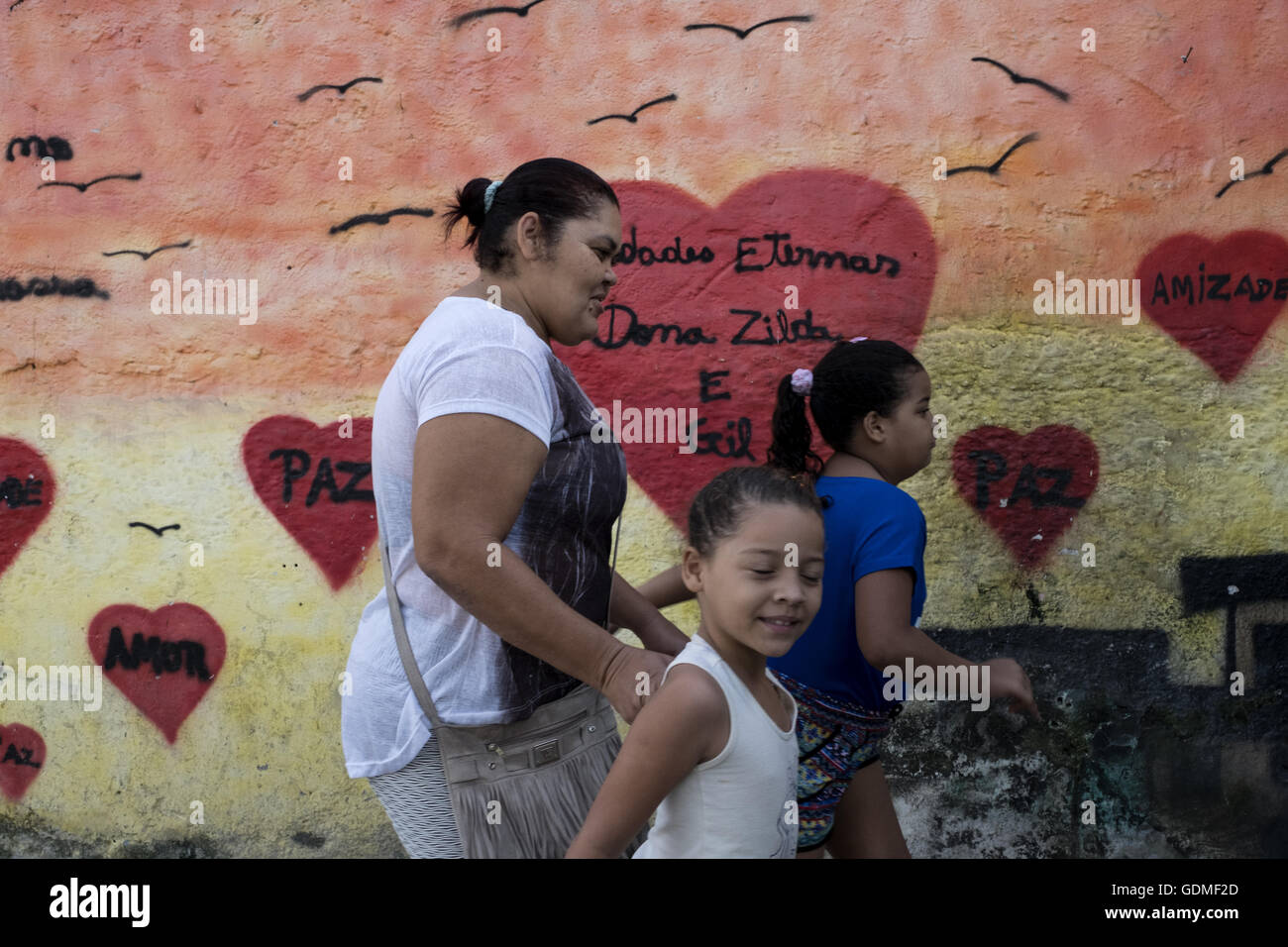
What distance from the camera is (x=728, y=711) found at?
1.95m

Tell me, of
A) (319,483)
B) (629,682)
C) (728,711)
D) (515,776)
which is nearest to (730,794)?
(728,711)

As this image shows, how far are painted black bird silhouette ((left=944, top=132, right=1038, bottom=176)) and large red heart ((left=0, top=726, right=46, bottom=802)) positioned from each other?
3.29 meters

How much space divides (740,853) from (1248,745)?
2.44 m

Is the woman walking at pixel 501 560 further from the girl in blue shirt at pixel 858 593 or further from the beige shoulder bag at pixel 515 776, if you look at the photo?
the girl in blue shirt at pixel 858 593

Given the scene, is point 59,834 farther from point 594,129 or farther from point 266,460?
point 594,129

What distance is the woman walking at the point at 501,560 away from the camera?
1.85 metres

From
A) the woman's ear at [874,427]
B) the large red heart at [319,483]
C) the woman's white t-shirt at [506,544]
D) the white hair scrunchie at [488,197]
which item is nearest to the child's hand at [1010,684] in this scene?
the woman's ear at [874,427]

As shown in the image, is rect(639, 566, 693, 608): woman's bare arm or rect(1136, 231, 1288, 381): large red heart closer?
rect(639, 566, 693, 608): woman's bare arm

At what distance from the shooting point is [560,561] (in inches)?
80.5

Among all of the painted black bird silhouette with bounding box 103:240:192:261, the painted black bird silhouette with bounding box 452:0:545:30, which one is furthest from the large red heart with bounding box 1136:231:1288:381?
the painted black bird silhouette with bounding box 103:240:192:261

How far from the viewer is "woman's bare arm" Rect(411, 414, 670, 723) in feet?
6.01

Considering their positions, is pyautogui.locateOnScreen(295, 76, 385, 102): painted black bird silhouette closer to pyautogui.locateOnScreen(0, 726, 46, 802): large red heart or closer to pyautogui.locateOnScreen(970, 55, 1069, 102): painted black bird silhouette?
pyautogui.locateOnScreen(970, 55, 1069, 102): painted black bird silhouette

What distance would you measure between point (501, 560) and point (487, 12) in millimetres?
2534
